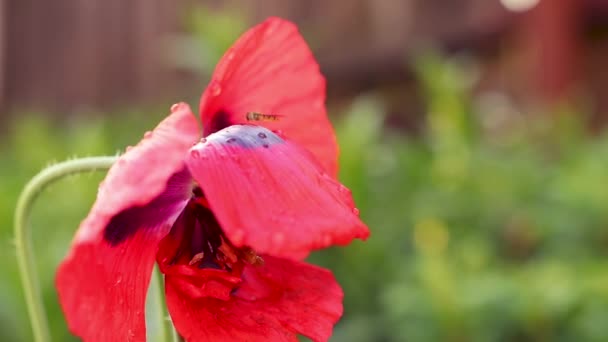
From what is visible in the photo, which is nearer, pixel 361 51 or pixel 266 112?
pixel 266 112

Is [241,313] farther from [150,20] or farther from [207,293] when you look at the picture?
[150,20]

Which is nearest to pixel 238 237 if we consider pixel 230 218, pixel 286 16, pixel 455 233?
pixel 230 218

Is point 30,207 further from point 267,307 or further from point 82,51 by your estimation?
point 82,51

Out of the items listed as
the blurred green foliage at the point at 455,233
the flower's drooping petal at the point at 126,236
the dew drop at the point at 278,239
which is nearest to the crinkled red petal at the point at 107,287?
the flower's drooping petal at the point at 126,236

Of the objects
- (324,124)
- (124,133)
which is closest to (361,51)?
(124,133)

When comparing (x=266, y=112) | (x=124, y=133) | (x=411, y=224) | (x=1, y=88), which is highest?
(x=266, y=112)

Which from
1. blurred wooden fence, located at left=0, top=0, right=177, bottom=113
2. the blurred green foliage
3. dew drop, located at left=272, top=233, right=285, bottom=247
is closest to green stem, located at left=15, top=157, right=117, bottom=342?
dew drop, located at left=272, top=233, right=285, bottom=247
